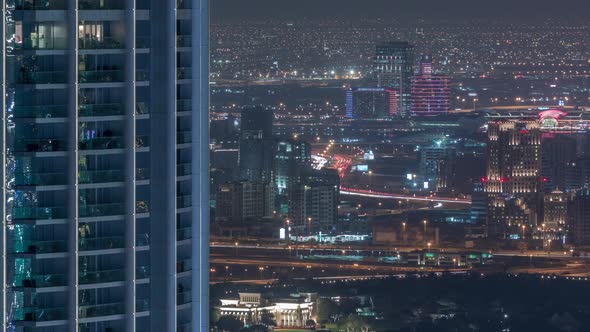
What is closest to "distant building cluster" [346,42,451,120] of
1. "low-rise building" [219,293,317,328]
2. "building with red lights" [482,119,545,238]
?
"building with red lights" [482,119,545,238]

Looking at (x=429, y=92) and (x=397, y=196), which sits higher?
(x=429, y=92)

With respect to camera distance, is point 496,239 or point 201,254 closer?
point 201,254

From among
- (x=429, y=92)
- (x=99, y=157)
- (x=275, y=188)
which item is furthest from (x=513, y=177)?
(x=99, y=157)

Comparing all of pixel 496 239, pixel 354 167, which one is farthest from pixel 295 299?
pixel 354 167

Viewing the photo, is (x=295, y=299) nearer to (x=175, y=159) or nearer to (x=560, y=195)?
(x=560, y=195)

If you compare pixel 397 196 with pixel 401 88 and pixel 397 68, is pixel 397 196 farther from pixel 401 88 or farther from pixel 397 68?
pixel 401 88

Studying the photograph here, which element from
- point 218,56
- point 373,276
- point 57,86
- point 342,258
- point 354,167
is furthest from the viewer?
point 354,167
